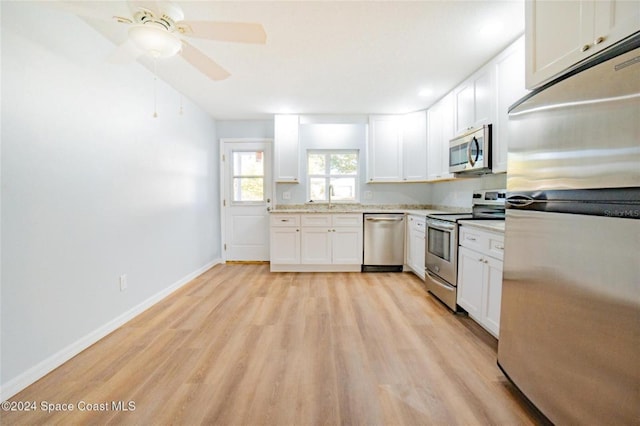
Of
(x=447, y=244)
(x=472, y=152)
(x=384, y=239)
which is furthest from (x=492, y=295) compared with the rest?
(x=384, y=239)

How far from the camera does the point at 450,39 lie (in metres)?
2.20

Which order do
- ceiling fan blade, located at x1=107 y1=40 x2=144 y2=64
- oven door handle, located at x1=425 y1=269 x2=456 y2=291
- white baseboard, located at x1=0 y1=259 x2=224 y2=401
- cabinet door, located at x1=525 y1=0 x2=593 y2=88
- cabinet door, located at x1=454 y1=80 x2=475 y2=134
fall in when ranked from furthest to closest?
1. cabinet door, located at x1=454 y1=80 x2=475 y2=134
2. oven door handle, located at x1=425 y1=269 x2=456 y2=291
3. ceiling fan blade, located at x1=107 y1=40 x2=144 y2=64
4. white baseboard, located at x1=0 y1=259 x2=224 y2=401
5. cabinet door, located at x1=525 y1=0 x2=593 y2=88

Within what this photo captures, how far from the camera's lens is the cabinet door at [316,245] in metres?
3.97

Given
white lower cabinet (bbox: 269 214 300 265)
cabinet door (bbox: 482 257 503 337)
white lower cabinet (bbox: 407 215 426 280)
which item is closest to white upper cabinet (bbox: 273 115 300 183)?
white lower cabinet (bbox: 269 214 300 265)

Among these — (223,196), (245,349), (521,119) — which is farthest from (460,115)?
(223,196)

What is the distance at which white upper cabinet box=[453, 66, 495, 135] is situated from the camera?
2.49m

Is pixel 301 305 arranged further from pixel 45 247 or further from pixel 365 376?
pixel 45 247

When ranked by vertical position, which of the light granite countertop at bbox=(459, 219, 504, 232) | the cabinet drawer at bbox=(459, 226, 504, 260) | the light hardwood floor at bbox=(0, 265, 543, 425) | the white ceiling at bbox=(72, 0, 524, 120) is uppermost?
the white ceiling at bbox=(72, 0, 524, 120)

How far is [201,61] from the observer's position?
5.91 ft

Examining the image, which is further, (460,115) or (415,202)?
(415,202)

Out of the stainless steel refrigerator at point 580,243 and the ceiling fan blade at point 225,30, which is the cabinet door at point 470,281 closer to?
the stainless steel refrigerator at point 580,243

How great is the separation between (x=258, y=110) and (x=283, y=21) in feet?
7.13

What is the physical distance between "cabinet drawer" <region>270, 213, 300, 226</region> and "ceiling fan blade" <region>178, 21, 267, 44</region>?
262 cm

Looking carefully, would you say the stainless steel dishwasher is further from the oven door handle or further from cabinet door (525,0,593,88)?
cabinet door (525,0,593,88)
